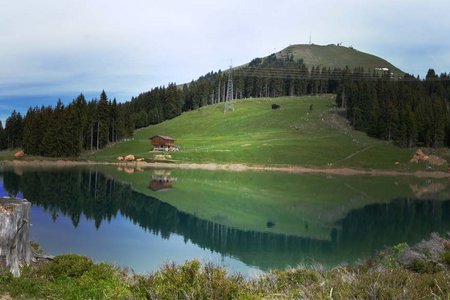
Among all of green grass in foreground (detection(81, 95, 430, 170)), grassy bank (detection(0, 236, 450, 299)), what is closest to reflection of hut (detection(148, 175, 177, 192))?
green grass in foreground (detection(81, 95, 430, 170))

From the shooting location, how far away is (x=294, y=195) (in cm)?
6938

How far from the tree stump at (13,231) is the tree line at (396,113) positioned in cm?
13641

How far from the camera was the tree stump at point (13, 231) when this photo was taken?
12.9 metres

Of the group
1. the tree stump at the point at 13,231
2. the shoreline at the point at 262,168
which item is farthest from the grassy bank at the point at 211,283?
the shoreline at the point at 262,168

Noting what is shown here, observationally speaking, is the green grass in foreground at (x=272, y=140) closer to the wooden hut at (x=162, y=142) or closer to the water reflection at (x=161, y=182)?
the wooden hut at (x=162, y=142)

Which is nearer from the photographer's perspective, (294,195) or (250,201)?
(250,201)

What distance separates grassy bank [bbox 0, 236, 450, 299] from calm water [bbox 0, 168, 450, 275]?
30.6 feet

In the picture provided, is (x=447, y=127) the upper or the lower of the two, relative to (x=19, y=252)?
upper

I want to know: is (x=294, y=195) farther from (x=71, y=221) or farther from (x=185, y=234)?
(x=71, y=221)

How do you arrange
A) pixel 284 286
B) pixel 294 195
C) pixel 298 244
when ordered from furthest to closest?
1. pixel 294 195
2. pixel 298 244
3. pixel 284 286

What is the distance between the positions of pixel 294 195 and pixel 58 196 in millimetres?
34741

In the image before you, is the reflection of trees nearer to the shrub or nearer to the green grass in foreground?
the shrub

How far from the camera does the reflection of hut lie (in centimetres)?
7269

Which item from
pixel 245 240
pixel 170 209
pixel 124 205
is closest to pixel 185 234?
pixel 245 240
